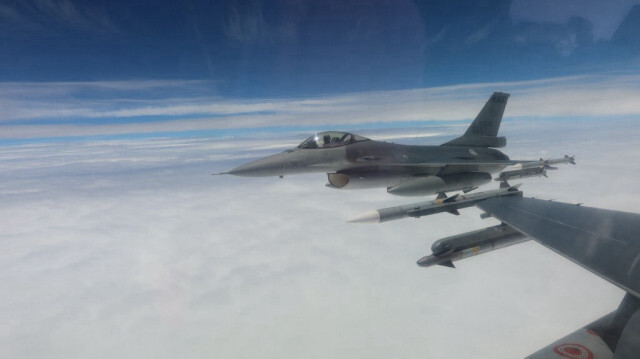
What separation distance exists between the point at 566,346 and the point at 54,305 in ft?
67.0

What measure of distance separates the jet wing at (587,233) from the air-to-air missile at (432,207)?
1.14m

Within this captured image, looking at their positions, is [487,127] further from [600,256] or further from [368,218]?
[600,256]

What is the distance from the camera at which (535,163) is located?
42.3 feet

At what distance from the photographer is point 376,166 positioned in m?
9.83

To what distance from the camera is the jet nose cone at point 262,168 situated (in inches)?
344

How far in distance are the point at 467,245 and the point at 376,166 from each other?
165 inches

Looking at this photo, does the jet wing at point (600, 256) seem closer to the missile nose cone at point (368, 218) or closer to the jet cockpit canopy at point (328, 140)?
the missile nose cone at point (368, 218)

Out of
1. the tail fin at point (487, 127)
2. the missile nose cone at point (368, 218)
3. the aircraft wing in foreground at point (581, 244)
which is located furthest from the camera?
the tail fin at point (487, 127)

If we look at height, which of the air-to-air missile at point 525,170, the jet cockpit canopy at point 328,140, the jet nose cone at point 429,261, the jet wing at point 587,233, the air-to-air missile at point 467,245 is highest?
the jet cockpit canopy at point 328,140

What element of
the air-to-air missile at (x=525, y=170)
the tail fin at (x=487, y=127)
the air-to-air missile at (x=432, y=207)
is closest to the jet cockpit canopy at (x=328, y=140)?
the air-to-air missile at (x=432, y=207)

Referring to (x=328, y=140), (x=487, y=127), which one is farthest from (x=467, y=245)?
(x=487, y=127)

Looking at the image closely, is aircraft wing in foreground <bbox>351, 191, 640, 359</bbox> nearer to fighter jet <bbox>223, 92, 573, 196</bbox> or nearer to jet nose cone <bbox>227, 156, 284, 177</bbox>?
fighter jet <bbox>223, 92, 573, 196</bbox>

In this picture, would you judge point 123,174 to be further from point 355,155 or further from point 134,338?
point 355,155

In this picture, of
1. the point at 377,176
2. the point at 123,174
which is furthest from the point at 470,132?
the point at 123,174
